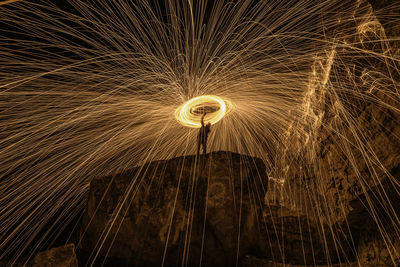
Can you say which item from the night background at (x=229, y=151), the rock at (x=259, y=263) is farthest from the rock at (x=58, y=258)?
the rock at (x=259, y=263)

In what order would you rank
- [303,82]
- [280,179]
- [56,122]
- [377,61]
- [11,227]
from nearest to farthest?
[377,61] → [56,122] → [303,82] → [280,179] → [11,227]

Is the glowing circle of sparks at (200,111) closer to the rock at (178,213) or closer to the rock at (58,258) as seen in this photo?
the rock at (178,213)

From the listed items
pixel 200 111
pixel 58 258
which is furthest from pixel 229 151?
pixel 58 258

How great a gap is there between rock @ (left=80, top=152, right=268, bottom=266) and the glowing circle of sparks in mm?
943

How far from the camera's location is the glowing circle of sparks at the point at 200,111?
532cm

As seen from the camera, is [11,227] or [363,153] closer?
[363,153]

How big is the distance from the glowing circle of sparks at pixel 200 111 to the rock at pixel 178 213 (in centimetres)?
94

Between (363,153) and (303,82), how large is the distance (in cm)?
258

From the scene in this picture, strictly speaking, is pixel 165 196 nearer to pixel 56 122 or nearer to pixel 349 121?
pixel 56 122

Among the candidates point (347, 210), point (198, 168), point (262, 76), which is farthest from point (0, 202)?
point (347, 210)

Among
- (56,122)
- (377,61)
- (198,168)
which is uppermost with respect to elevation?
(377,61)

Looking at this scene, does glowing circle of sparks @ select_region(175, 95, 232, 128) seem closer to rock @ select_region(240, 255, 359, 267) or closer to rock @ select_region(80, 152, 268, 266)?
rock @ select_region(80, 152, 268, 266)

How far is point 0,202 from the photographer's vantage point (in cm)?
627

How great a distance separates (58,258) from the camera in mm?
4668
